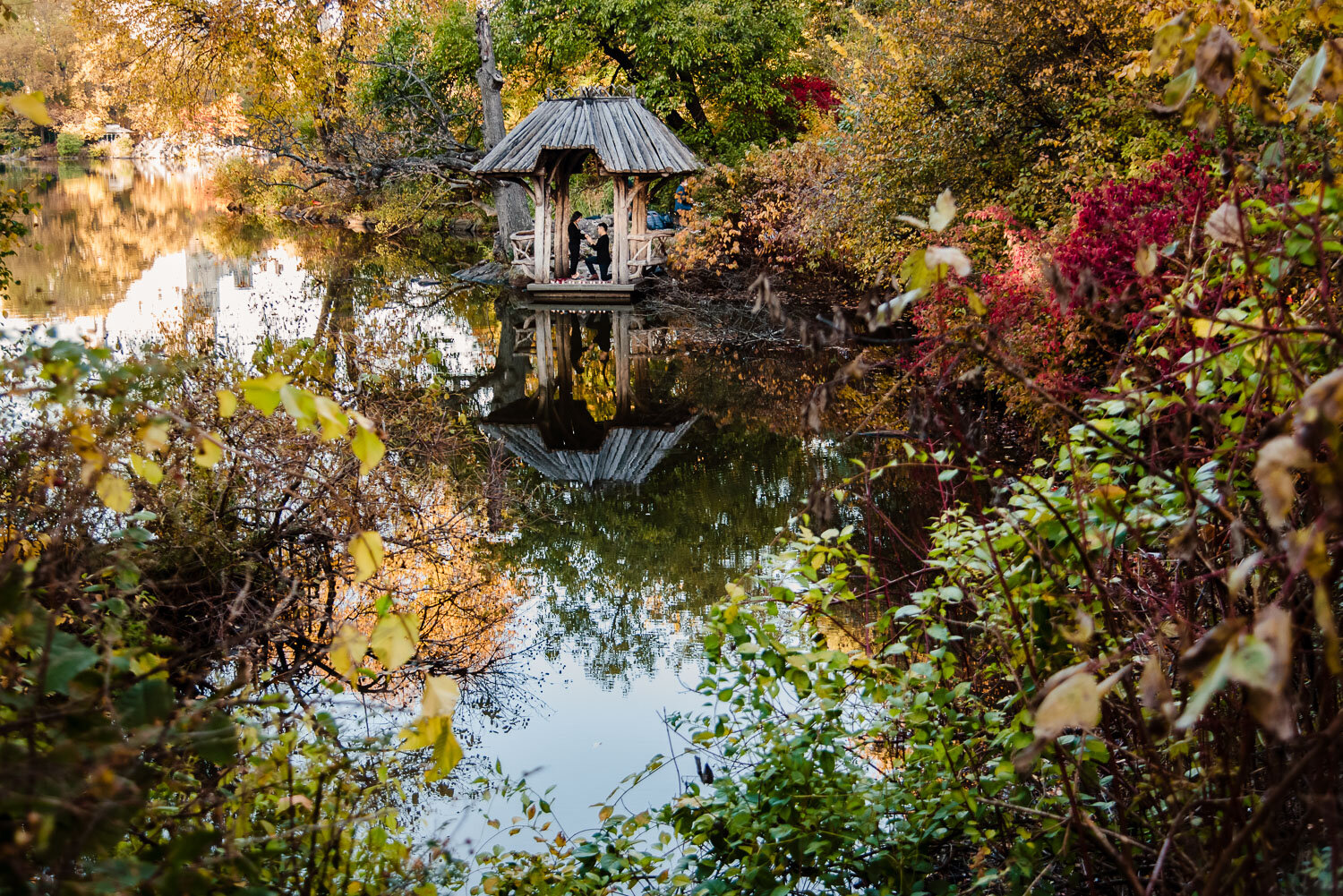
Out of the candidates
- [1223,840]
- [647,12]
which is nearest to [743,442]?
[1223,840]

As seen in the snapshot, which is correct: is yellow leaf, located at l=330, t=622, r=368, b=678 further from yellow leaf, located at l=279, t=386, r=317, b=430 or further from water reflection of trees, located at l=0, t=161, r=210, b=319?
water reflection of trees, located at l=0, t=161, r=210, b=319

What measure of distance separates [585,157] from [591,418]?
9.97m

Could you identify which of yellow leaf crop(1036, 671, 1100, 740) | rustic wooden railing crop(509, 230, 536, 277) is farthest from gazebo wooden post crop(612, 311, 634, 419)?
yellow leaf crop(1036, 671, 1100, 740)

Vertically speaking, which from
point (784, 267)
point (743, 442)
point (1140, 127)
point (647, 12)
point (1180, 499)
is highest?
point (647, 12)

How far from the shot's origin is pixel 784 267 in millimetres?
17734

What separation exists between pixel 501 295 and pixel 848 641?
Answer: 47.2ft

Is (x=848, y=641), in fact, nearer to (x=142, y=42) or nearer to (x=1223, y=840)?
(x=1223, y=840)

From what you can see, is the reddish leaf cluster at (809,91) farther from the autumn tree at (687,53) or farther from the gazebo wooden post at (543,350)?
the gazebo wooden post at (543,350)

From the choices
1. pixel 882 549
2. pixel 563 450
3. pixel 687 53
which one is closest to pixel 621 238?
pixel 687 53

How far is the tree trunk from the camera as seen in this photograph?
21.1 m

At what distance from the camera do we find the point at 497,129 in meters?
21.3

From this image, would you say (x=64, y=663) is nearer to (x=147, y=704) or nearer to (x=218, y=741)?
(x=147, y=704)

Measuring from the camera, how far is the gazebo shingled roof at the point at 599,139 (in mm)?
16672

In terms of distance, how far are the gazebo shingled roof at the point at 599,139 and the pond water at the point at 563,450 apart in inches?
94.2
